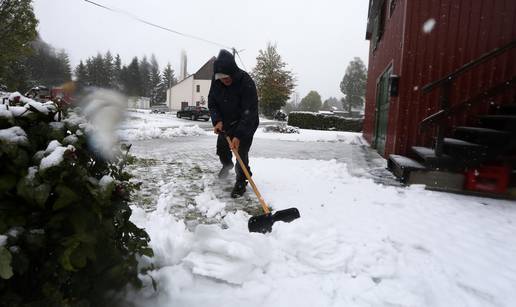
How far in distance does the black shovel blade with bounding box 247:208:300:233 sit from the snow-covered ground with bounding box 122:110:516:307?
7 cm

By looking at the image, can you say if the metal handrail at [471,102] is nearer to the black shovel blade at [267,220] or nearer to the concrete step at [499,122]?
the concrete step at [499,122]

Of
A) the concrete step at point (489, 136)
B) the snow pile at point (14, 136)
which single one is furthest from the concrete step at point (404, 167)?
the snow pile at point (14, 136)

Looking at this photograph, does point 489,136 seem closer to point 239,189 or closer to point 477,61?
point 477,61

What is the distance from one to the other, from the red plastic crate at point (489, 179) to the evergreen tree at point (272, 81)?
36.2 meters

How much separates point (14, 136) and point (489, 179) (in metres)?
4.95

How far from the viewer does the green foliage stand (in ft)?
70.3

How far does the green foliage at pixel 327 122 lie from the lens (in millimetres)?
21422

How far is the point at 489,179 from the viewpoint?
14.0ft

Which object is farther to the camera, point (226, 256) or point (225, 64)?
point (225, 64)

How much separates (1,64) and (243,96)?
13910 millimetres

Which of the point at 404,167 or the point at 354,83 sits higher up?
the point at 354,83

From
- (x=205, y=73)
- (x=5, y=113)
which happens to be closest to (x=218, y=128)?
(x=5, y=113)

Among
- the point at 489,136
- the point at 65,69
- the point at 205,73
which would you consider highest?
the point at 205,73

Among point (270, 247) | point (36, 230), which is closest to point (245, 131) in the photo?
point (270, 247)
